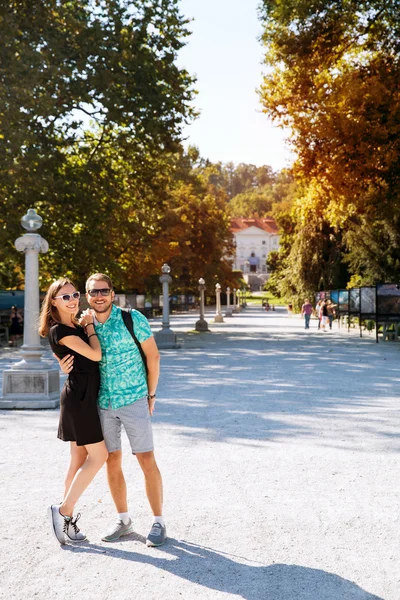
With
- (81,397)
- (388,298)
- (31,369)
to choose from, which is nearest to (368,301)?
(388,298)

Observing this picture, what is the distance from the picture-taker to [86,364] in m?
4.88

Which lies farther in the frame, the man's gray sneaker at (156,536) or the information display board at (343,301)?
the information display board at (343,301)

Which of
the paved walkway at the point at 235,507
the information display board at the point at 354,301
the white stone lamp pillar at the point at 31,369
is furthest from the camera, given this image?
the information display board at the point at 354,301

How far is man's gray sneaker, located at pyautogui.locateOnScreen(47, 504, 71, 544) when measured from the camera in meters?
4.80

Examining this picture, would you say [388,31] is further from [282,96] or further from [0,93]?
[0,93]

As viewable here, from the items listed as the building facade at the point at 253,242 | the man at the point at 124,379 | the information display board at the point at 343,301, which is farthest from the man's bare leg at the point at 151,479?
the building facade at the point at 253,242

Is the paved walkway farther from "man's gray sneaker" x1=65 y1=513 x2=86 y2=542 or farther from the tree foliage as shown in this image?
the tree foliage

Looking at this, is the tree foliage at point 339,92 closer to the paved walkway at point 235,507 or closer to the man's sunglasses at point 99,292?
the paved walkway at point 235,507

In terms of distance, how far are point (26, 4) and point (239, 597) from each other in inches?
1023

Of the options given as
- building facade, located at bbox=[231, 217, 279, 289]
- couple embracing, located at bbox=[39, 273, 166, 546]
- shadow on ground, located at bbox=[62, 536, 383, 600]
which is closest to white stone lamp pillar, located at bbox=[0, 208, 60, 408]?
couple embracing, located at bbox=[39, 273, 166, 546]

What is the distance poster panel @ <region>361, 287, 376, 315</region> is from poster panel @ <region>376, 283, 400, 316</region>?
2.37ft

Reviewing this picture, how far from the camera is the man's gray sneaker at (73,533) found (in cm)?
486

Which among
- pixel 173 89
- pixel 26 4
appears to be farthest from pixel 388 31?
pixel 26 4

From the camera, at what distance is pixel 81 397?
16.0 feet
